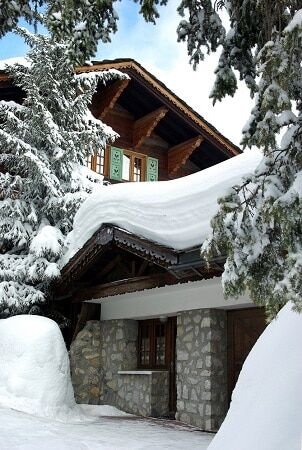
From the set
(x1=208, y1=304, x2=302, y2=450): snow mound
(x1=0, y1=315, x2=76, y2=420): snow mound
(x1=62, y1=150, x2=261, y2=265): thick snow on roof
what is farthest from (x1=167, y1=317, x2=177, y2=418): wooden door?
(x1=208, y1=304, x2=302, y2=450): snow mound

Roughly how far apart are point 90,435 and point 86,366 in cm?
361

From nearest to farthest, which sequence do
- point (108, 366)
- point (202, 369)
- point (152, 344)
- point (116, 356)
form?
1. point (202, 369)
2. point (152, 344)
3. point (116, 356)
4. point (108, 366)

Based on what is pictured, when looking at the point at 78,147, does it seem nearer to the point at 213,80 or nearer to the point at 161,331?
the point at 161,331

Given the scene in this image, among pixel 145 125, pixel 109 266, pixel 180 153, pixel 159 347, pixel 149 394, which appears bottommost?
pixel 149 394

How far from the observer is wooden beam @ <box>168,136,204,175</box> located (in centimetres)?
1636

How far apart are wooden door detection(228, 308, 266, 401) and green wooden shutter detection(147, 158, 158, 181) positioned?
794 cm

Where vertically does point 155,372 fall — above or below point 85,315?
below

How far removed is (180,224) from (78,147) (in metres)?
5.99

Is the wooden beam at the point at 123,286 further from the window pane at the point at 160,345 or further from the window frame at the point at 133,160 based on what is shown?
the window frame at the point at 133,160

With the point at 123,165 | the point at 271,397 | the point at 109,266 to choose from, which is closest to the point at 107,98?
the point at 123,165

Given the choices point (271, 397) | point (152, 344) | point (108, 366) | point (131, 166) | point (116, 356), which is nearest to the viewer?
point (271, 397)

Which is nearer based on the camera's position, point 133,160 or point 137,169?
point 133,160

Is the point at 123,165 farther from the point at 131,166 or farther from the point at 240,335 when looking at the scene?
the point at 240,335

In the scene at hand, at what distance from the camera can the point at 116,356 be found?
1102cm
